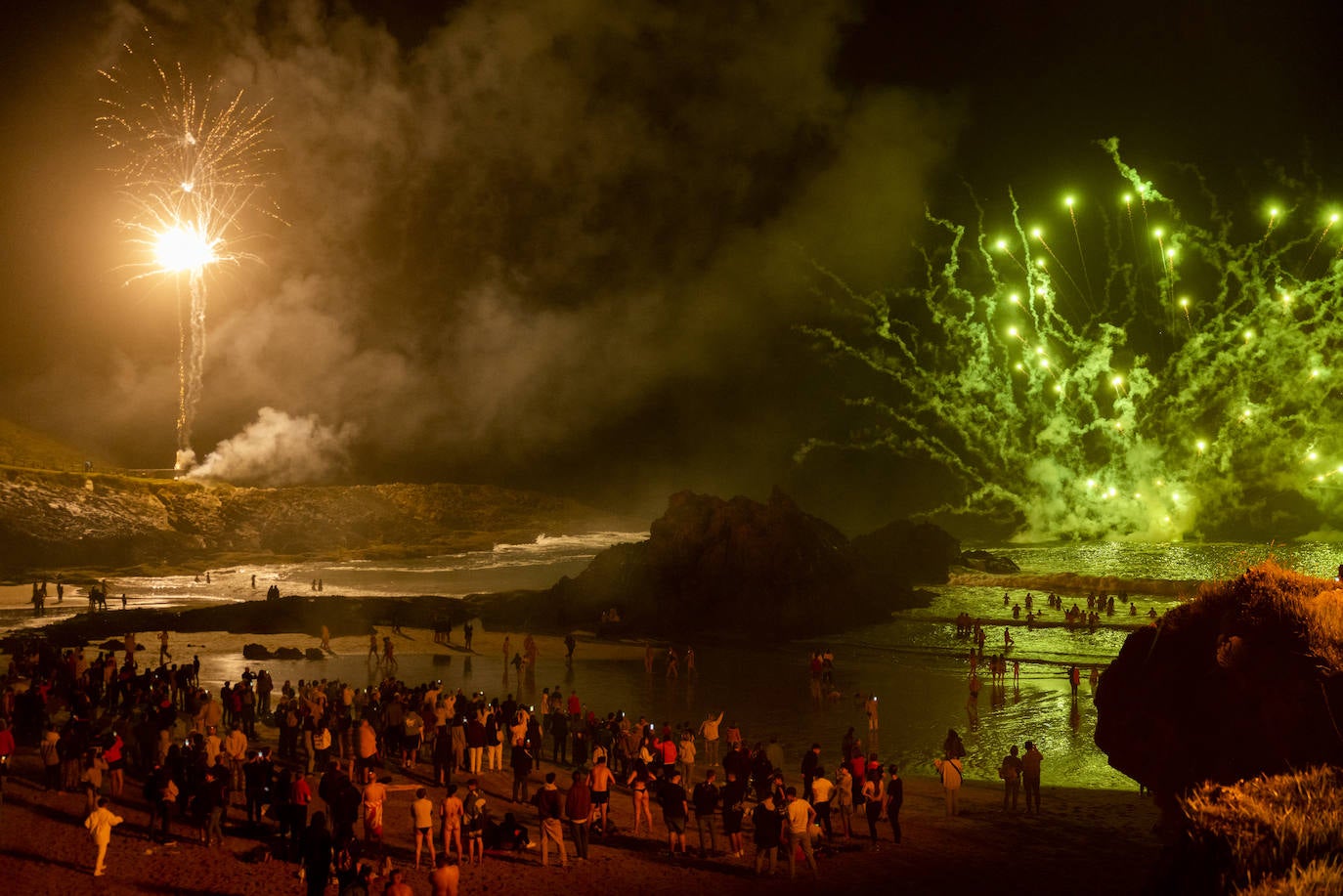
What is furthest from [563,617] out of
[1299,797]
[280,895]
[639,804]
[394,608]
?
[1299,797]

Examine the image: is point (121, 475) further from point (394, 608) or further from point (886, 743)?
point (886, 743)

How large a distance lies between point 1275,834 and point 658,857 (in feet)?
22.7

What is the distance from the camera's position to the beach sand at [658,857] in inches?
384

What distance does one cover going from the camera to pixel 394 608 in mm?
36781

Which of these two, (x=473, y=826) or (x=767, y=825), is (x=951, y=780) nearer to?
(x=767, y=825)

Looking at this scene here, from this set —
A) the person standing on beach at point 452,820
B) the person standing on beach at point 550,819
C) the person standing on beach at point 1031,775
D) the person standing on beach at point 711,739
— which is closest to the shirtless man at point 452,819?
the person standing on beach at point 452,820

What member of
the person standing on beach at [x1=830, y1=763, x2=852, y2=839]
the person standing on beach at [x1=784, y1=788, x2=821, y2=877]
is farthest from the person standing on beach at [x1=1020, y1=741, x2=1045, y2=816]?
the person standing on beach at [x1=784, y1=788, x2=821, y2=877]

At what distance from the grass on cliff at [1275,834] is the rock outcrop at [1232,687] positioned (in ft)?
10.8

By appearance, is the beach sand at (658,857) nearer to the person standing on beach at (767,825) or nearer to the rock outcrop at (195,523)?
the person standing on beach at (767,825)

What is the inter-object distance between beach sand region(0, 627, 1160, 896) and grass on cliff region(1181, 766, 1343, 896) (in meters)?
3.83

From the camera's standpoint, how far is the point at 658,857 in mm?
10891

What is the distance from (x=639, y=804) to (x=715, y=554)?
27.9 m

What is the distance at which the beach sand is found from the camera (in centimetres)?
974

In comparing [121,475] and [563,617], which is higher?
[121,475]
